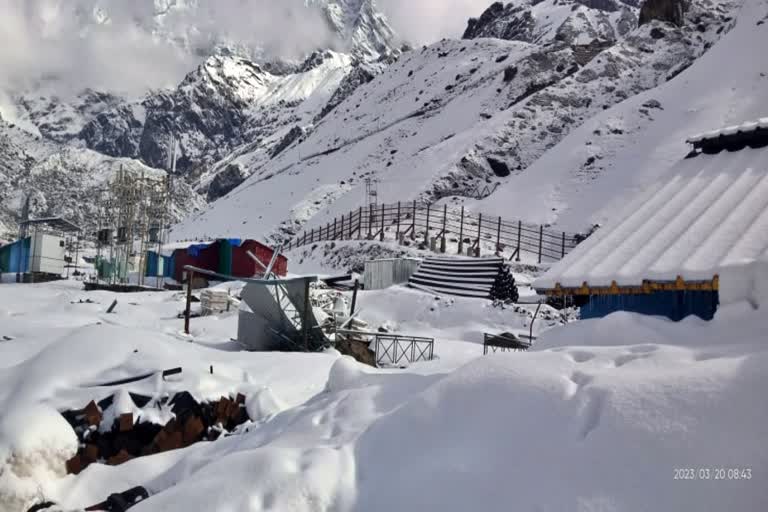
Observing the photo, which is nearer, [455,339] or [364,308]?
[455,339]

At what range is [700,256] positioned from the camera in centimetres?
736

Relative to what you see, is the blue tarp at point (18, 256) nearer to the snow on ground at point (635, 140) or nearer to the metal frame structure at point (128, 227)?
the metal frame structure at point (128, 227)

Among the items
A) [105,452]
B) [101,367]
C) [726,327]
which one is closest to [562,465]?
[726,327]

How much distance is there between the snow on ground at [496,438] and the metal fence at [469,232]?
23030 mm

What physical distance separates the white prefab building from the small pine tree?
991 inches

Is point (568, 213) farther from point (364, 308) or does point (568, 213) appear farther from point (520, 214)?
point (364, 308)

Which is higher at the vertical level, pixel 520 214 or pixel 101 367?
pixel 520 214

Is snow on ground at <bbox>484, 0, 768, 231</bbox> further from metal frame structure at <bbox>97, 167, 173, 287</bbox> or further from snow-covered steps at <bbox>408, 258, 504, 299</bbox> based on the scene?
metal frame structure at <bbox>97, 167, 173, 287</bbox>

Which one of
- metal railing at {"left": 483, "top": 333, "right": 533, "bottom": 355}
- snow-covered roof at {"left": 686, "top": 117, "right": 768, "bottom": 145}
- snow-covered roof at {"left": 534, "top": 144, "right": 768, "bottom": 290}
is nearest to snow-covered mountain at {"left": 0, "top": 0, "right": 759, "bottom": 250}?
metal railing at {"left": 483, "top": 333, "right": 533, "bottom": 355}

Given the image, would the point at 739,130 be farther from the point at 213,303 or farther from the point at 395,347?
the point at 213,303

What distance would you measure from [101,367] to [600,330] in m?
6.79
